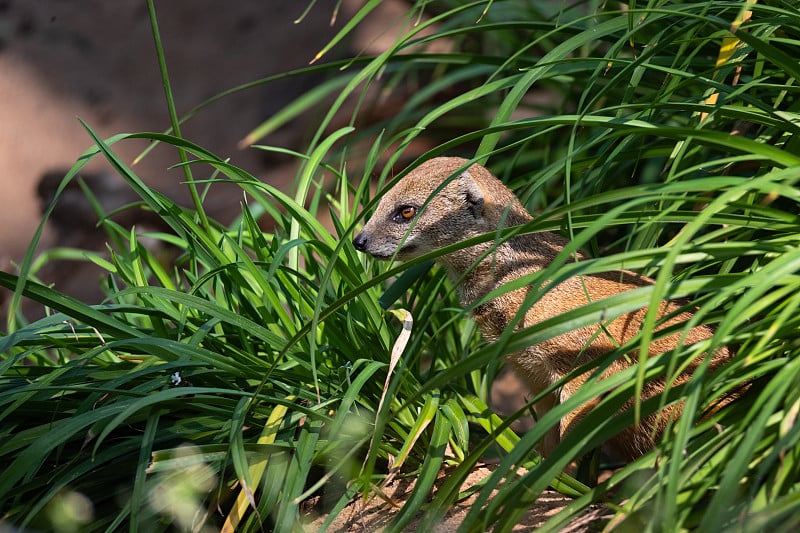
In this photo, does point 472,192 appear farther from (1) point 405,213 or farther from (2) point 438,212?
(1) point 405,213

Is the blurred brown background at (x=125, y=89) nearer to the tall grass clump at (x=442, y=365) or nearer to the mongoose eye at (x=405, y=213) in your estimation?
the tall grass clump at (x=442, y=365)

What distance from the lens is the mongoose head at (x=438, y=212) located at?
2.85 meters

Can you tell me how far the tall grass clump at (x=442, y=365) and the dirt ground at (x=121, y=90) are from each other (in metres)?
2.39

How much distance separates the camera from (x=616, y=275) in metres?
2.76

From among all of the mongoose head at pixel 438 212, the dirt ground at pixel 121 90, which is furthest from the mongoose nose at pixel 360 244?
the dirt ground at pixel 121 90

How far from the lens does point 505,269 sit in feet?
9.07

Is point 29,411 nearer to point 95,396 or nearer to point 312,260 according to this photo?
point 95,396

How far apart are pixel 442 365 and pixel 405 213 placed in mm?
642

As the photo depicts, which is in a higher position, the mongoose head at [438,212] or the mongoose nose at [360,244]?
the mongoose head at [438,212]

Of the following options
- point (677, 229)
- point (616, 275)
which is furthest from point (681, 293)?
point (677, 229)

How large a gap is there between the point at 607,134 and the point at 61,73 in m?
4.36

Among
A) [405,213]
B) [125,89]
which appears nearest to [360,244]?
[405,213]

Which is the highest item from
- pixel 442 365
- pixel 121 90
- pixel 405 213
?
pixel 121 90

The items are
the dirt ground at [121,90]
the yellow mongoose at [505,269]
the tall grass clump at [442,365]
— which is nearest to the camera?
the tall grass clump at [442,365]
